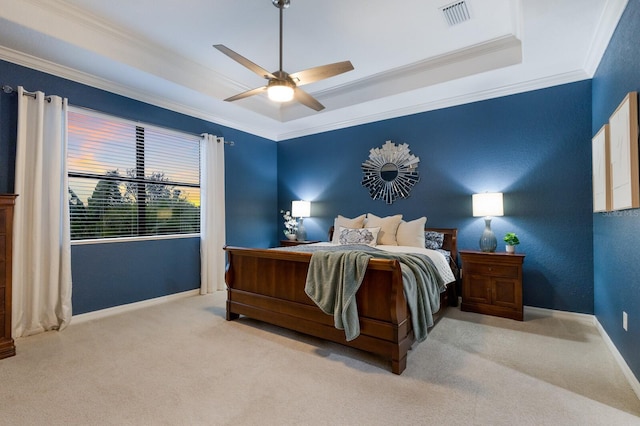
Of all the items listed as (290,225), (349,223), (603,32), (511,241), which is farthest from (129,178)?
(603,32)

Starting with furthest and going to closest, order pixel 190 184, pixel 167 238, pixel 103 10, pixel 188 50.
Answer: pixel 190 184 → pixel 167 238 → pixel 188 50 → pixel 103 10

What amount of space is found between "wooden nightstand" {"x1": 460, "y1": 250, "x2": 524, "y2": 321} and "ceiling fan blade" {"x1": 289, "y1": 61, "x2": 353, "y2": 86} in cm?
251

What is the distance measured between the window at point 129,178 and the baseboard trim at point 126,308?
877 millimetres

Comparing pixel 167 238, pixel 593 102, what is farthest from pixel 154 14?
pixel 593 102

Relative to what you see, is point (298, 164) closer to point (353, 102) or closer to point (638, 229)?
point (353, 102)

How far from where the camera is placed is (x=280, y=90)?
2.62 metres

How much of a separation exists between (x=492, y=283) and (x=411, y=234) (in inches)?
41.5

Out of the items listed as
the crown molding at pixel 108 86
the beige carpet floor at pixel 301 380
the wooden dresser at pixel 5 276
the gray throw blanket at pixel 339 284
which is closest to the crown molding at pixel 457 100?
the crown molding at pixel 108 86

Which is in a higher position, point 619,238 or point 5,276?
point 619,238

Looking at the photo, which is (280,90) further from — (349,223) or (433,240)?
(433,240)

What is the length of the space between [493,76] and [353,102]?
177cm

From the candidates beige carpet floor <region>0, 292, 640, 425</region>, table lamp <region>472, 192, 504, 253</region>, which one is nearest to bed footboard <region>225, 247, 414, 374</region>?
beige carpet floor <region>0, 292, 640, 425</region>

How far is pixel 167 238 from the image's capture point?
4.25m

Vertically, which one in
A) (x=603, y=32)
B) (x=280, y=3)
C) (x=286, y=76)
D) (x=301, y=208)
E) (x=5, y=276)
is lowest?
(x=5, y=276)
